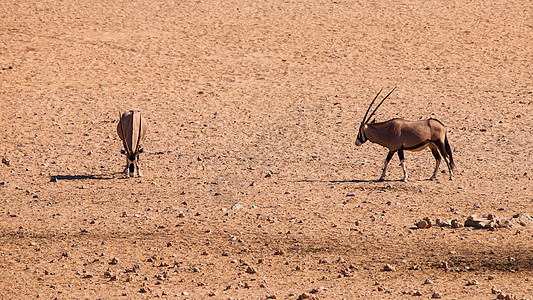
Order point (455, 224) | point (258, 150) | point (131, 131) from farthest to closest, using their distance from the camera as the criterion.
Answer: point (258, 150)
point (131, 131)
point (455, 224)

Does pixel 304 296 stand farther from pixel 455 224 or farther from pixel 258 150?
pixel 258 150

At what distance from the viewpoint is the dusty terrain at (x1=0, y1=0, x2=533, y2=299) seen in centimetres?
902

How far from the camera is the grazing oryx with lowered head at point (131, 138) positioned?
13.2 metres

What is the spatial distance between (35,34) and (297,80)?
29.9ft

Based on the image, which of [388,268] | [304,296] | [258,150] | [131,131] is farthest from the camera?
[258,150]

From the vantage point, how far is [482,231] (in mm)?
10086

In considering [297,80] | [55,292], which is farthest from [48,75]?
[55,292]

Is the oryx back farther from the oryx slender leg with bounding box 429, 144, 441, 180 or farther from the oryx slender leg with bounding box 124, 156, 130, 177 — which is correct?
the oryx slender leg with bounding box 429, 144, 441, 180

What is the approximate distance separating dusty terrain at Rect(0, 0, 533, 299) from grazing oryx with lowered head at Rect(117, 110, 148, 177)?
12.3 inches

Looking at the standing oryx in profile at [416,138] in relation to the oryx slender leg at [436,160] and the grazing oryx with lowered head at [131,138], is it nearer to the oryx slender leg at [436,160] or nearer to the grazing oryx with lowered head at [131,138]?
the oryx slender leg at [436,160]

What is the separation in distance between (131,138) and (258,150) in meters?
2.86

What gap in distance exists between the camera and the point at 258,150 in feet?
49.4

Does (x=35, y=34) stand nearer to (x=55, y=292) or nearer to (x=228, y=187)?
(x=228, y=187)

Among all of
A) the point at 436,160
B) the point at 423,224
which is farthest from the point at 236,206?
the point at 436,160
